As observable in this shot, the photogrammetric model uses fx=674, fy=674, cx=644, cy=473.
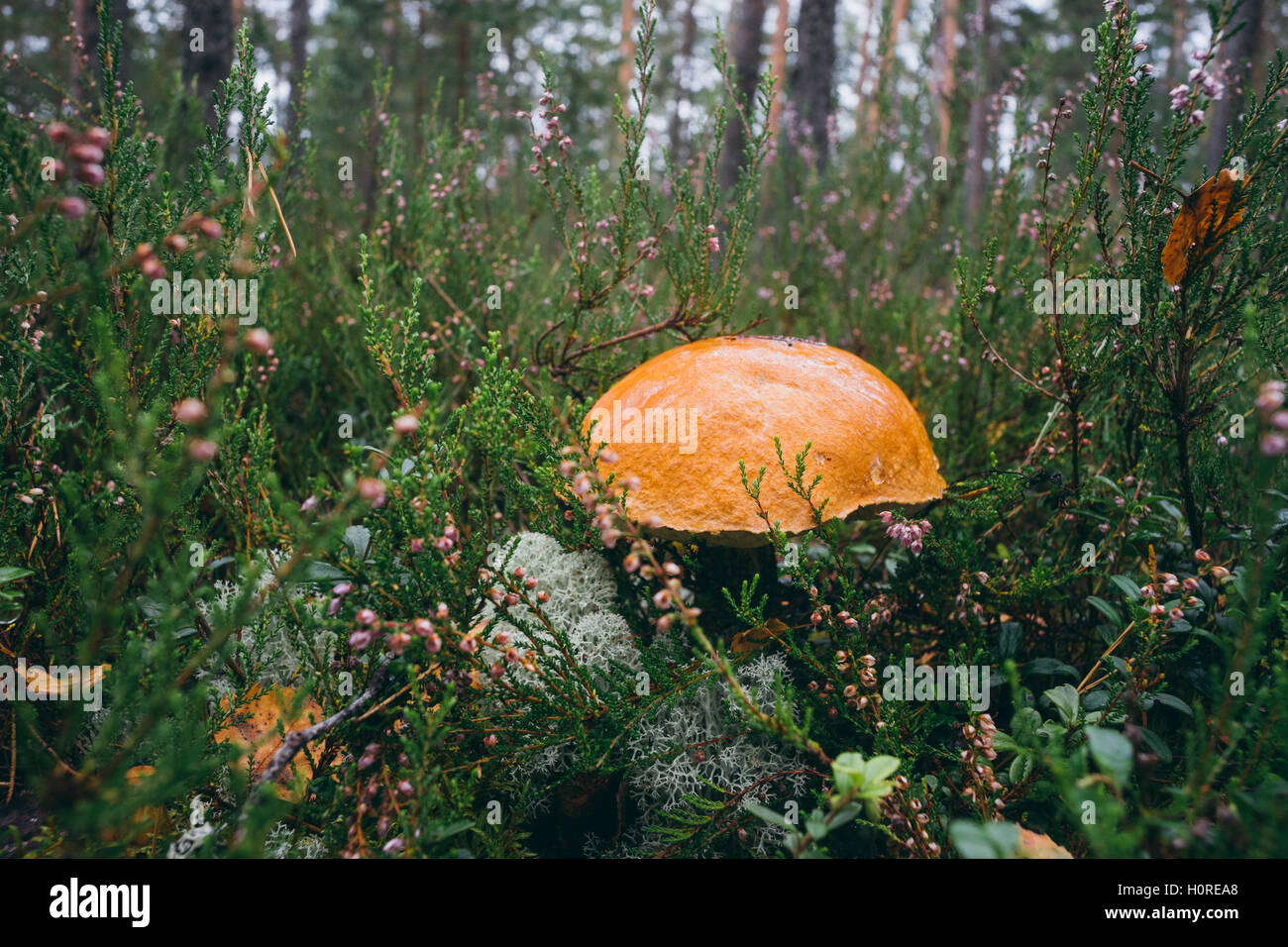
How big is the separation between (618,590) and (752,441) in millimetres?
655

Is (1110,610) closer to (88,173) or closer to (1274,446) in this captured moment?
(1274,446)

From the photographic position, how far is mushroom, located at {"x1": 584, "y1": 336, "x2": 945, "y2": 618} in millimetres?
1785

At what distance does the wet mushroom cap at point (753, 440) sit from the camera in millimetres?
1786

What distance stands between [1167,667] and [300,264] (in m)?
4.65

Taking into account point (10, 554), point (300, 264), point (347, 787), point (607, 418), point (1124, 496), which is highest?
point (300, 264)

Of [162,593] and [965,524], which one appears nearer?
[162,593]

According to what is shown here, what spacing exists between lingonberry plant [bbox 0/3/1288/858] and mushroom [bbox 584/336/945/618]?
0.17 ft

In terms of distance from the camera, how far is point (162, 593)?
1.01 meters

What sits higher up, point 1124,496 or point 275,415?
point 275,415

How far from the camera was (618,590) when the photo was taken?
2.12 meters

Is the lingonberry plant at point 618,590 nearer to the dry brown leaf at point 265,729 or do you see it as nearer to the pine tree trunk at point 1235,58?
the dry brown leaf at point 265,729

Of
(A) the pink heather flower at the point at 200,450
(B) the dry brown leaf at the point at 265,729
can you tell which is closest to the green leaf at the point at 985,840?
(A) the pink heather flower at the point at 200,450
